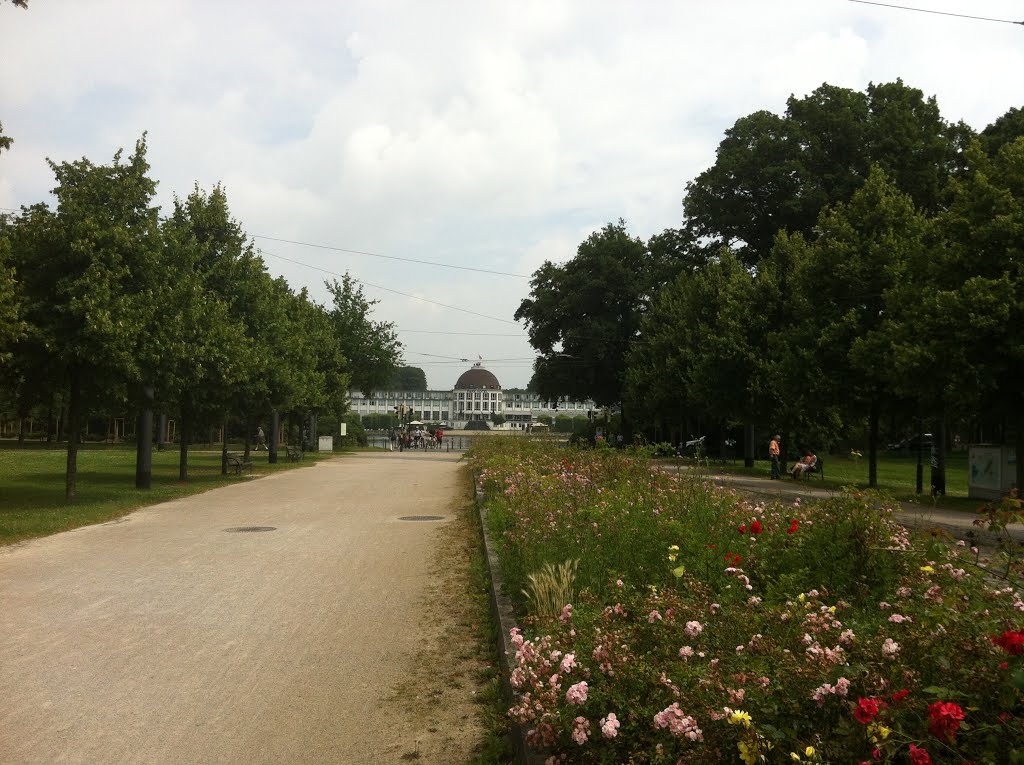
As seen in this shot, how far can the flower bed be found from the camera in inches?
115

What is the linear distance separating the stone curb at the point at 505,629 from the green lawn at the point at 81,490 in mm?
7202

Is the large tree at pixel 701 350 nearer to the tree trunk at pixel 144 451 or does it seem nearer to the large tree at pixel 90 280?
the tree trunk at pixel 144 451

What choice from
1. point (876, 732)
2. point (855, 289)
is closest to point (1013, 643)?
point (876, 732)

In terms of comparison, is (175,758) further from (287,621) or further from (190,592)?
(190,592)

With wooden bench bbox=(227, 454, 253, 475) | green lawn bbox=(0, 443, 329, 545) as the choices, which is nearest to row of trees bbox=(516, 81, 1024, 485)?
green lawn bbox=(0, 443, 329, 545)

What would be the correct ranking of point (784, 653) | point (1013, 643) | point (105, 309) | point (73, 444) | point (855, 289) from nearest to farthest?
point (1013, 643), point (784, 653), point (105, 309), point (73, 444), point (855, 289)

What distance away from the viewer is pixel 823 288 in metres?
26.2

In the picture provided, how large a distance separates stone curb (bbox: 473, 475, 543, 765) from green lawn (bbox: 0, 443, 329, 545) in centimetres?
720

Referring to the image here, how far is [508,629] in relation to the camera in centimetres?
664

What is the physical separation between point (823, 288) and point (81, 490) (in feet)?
67.5

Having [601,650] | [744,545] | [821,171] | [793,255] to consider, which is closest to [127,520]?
[744,545]

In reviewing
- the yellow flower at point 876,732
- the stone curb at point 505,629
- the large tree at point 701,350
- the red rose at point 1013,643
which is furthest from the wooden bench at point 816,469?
the yellow flower at point 876,732

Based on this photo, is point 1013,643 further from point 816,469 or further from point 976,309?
point 816,469

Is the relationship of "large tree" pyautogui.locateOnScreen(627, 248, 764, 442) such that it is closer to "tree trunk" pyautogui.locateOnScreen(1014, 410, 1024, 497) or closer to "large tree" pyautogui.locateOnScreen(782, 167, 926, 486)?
"large tree" pyautogui.locateOnScreen(782, 167, 926, 486)
